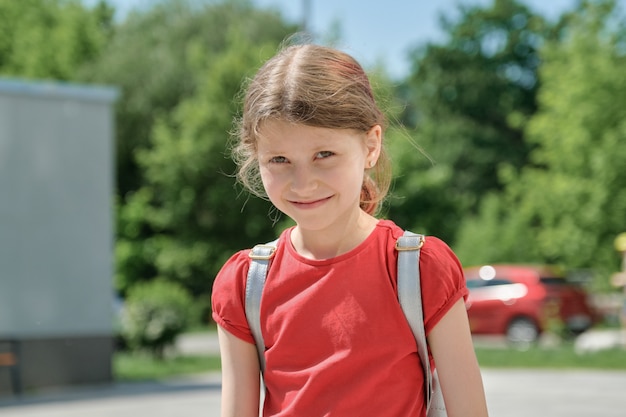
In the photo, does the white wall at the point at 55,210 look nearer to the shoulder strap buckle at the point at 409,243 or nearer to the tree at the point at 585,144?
the shoulder strap buckle at the point at 409,243

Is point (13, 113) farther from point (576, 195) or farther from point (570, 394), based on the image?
point (576, 195)

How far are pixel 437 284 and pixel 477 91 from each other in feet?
168

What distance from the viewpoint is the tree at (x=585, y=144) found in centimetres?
2414

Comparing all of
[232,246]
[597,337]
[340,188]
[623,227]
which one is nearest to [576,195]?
[623,227]

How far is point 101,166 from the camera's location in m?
14.6

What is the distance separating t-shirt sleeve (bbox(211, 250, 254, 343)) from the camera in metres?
2.29

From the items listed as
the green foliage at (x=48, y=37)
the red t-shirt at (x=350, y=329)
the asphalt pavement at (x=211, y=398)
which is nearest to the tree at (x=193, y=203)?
the green foliage at (x=48, y=37)

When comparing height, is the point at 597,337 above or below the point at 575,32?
below

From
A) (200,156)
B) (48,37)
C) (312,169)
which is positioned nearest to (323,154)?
(312,169)

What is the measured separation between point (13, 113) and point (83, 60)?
28978mm

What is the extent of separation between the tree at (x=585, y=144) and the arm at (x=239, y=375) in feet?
74.0

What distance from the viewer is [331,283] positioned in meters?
2.21

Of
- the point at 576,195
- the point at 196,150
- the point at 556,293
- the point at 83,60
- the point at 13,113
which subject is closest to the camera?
the point at 13,113

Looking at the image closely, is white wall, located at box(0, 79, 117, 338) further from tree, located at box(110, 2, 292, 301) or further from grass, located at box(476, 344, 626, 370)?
tree, located at box(110, 2, 292, 301)
